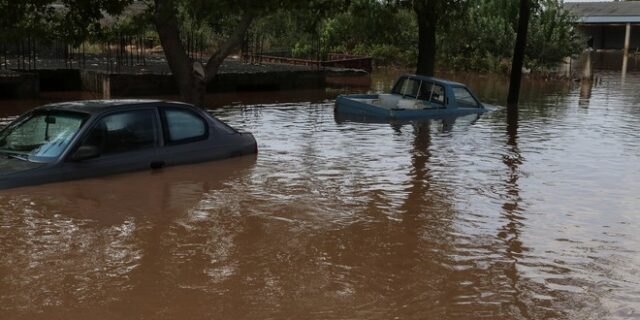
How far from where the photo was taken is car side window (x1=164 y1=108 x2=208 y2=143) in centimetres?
1013

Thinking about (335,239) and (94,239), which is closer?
(94,239)

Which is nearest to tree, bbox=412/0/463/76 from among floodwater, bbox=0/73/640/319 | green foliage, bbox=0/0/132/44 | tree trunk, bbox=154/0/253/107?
tree trunk, bbox=154/0/253/107

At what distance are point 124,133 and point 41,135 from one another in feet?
3.34

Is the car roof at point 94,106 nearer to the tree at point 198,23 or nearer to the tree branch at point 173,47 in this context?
the tree at point 198,23

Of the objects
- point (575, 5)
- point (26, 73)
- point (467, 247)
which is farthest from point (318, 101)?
point (575, 5)

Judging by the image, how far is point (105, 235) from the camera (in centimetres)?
750

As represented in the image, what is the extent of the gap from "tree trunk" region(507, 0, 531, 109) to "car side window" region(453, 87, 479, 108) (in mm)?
2939

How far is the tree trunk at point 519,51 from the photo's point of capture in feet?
77.1

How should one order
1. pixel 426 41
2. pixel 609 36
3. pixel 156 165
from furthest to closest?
pixel 609 36, pixel 426 41, pixel 156 165

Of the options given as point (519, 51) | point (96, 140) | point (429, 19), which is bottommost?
point (96, 140)

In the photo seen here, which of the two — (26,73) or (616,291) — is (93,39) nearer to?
(26,73)

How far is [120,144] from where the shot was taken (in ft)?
31.5

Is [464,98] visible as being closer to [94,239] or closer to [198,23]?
[198,23]

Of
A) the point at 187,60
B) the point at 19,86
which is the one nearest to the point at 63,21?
the point at 187,60
